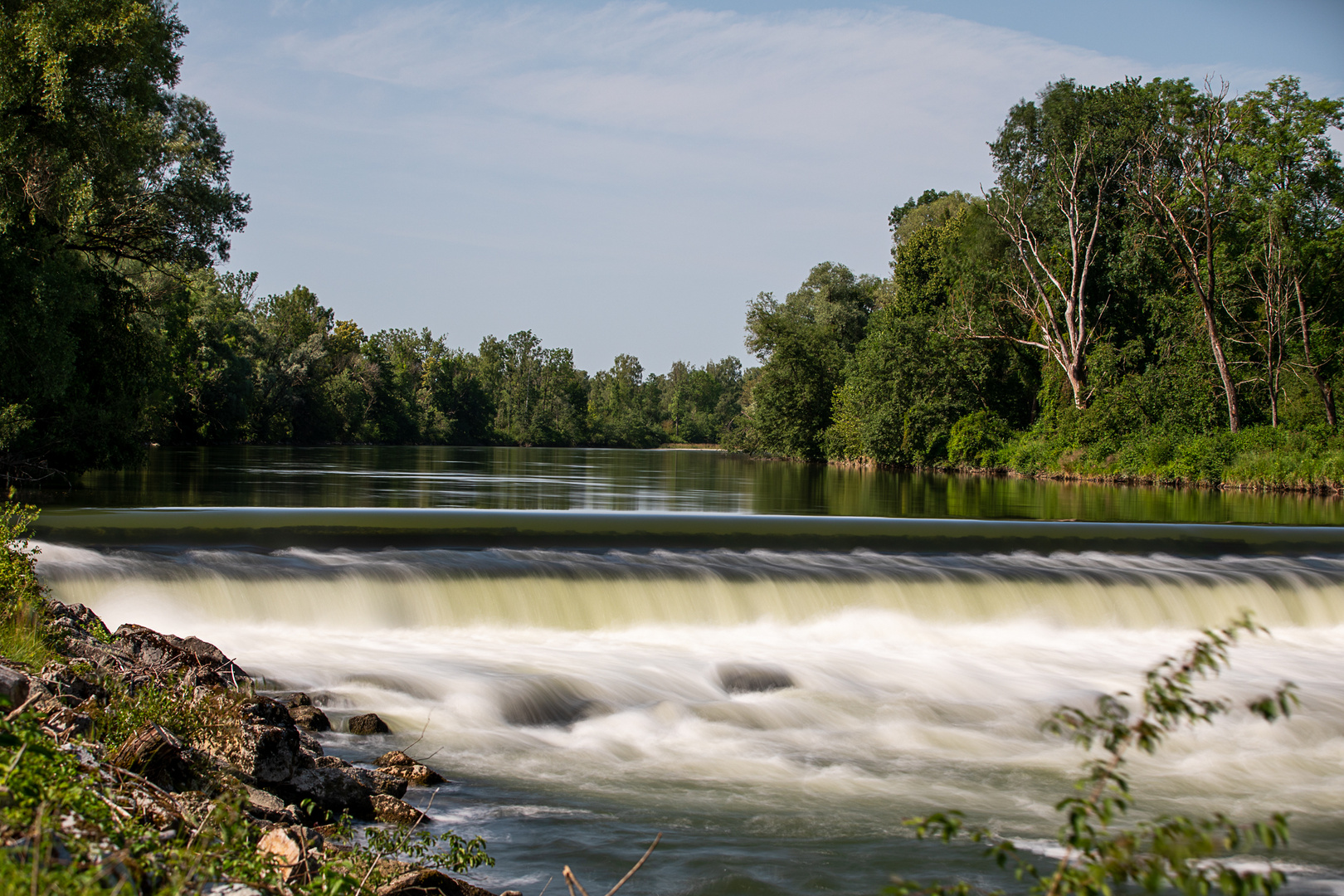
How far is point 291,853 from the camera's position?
4207 mm

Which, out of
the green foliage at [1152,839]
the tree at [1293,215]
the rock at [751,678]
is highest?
the tree at [1293,215]

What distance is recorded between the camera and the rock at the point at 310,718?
803cm

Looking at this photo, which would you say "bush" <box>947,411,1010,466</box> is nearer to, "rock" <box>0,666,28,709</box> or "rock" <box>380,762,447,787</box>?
"rock" <box>380,762,447,787</box>

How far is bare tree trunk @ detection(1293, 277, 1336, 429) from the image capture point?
3769 centimetres

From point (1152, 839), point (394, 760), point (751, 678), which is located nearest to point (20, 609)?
point (394, 760)

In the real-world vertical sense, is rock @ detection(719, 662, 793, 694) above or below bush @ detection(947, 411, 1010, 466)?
below

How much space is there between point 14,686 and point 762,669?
7821 millimetres

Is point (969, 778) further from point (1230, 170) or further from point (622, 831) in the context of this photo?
point (1230, 170)

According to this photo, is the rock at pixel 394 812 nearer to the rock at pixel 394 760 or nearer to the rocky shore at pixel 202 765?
the rocky shore at pixel 202 765

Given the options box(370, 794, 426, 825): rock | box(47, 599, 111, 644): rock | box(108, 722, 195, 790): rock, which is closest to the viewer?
box(108, 722, 195, 790): rock

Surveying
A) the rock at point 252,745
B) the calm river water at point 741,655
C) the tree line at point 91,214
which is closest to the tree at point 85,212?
the tree line at point 91,214

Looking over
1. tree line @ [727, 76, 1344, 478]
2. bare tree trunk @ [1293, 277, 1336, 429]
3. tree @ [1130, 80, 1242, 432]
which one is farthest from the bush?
bare tree trunk @ [1293, 277, 1336, 429]

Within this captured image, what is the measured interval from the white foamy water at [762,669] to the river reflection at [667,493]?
335 inches

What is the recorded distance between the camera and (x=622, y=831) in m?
6.47
